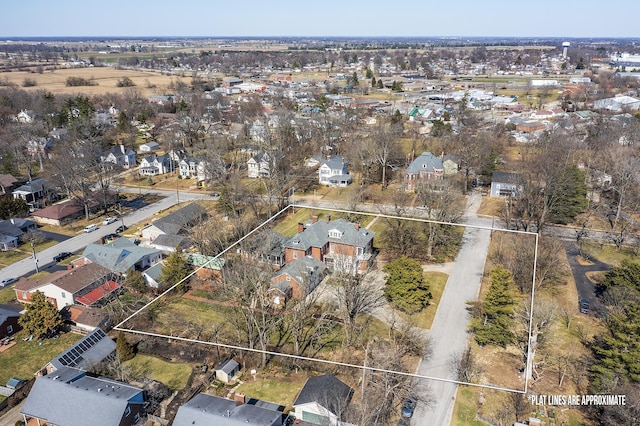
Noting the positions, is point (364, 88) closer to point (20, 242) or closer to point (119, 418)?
point (20, 242)

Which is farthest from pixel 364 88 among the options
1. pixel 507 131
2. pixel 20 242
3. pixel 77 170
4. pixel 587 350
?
pixel 587 350

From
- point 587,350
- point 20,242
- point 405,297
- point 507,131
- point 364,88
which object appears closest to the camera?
point 405,297

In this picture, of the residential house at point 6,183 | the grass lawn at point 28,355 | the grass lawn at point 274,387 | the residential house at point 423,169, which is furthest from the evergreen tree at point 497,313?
the residential house at point 6,183

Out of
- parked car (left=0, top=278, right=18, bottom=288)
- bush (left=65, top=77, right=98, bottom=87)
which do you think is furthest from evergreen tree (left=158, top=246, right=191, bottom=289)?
bush (left=65, top=77, right=98, bottom=87)

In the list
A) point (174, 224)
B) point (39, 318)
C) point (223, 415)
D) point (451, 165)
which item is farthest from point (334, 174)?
point (223, 415)

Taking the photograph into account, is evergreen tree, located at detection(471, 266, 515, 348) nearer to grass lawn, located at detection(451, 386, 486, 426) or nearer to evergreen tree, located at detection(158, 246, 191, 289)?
grass lawn, located at detection(451, 386, 486, 426)

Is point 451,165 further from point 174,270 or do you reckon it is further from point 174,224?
point 174,270
